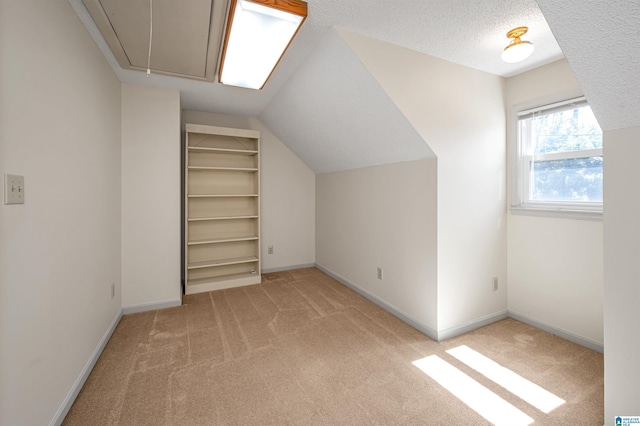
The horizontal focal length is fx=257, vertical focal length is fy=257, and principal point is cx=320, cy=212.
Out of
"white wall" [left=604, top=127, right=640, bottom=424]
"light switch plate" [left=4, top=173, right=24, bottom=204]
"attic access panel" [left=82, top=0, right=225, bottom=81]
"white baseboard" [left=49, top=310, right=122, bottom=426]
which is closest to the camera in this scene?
"light switch plate" [left=4, top=173, right=24, bottom=204]

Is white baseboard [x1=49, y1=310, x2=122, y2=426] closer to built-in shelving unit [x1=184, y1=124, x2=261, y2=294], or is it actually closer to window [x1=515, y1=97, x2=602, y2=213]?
built-in shelving unit [x1=184, y1=124, x2=261, y2=294]

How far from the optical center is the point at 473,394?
1.58 m

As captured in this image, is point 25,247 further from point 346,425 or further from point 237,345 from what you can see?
point 346,425

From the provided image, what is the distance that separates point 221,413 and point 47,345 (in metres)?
0.95

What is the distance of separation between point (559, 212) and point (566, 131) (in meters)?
0.69

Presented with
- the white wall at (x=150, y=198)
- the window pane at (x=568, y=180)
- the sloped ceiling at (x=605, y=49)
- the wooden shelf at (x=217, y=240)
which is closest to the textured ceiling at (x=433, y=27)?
the white wall at (x=150, y=198)

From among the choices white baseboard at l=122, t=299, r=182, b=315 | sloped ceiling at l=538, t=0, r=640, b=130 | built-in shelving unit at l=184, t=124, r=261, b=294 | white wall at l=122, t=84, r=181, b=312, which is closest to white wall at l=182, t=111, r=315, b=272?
built-in shelving unit at l=184, t=124, r=261, b=294

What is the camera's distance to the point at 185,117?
140 inches

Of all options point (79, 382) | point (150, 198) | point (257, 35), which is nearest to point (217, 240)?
point (150, 198)

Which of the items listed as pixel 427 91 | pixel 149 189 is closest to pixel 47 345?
pixel 149 189

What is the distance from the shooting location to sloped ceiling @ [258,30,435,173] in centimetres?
202

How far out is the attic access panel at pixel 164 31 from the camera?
1485mm

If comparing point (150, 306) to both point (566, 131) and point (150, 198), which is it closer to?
point (150, 198)

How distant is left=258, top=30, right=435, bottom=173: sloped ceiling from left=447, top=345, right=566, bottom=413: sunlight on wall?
1621 mm
